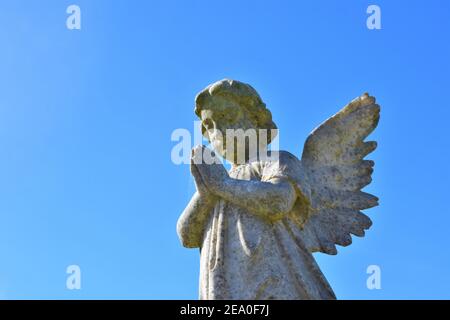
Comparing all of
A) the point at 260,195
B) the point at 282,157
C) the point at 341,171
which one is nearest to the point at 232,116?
the point at 282,157

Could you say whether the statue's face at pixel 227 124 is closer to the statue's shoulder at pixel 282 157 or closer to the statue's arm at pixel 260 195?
the statue's shoulder at pixel 282 157

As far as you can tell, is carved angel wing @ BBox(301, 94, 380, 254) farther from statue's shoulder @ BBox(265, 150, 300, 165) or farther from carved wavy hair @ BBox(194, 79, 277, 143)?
carved wavy hair @ BBox(194, 79, 277, 143)

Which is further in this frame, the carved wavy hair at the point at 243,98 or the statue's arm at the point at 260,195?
the carved wavy hair at the point at 243,98

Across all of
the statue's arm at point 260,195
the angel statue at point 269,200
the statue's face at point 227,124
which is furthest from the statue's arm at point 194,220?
the statue's face at point 227,124

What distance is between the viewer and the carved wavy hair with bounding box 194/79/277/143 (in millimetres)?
7758

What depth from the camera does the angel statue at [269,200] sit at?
707cm

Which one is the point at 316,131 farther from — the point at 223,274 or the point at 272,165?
the point at 223,274

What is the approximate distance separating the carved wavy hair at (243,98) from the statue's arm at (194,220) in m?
0.84

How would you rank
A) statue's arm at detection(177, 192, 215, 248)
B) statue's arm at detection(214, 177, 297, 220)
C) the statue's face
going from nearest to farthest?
1. statue's arm at detection(214, 177, 297, 220)
2. statue's arm at detection(177, 192, 215, 248)
3. the statue's face

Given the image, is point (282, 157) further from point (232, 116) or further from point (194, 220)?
point (194, 220)

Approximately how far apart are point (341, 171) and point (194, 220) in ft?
4.54

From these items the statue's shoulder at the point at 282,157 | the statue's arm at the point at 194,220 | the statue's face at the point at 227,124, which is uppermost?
the statue's face at the point at 227,124

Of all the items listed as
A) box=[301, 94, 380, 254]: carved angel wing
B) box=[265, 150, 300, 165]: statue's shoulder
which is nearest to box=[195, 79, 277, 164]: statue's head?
box=[265, 150, 300, 165]: statue's shoulder

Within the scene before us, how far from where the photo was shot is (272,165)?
24.6ft
